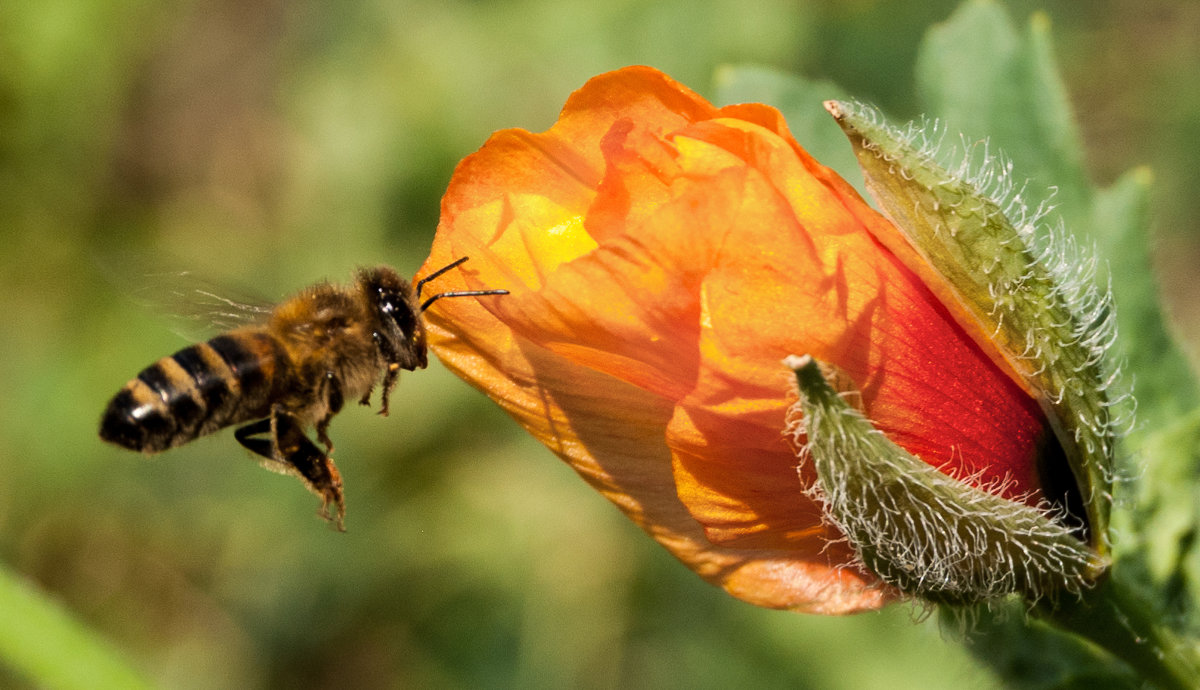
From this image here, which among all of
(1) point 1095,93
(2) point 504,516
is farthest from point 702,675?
(1) point 1095,93

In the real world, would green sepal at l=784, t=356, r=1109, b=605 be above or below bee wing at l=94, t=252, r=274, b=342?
above

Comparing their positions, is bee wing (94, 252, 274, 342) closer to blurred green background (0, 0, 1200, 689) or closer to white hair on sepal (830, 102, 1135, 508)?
white hair on sepal (830, 102, 1135, 508)

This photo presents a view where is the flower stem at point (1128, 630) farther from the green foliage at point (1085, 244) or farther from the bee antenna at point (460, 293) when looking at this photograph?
the bee antenna at point (460, 293)

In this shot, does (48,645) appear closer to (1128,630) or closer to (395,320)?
(395,320)

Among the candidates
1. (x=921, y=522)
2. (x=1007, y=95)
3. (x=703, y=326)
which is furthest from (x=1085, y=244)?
(x=703, y=326)

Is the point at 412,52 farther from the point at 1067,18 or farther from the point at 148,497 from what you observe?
the point at 1067,18

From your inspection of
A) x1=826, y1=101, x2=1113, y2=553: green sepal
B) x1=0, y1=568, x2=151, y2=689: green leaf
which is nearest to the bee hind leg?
x1=0, y1=568, x2=151, y2=689: green leaf
